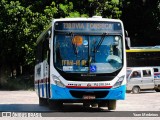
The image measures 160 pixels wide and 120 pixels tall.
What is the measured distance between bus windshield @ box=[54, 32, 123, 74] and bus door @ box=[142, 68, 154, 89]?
19232mm

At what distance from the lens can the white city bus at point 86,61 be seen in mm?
16719

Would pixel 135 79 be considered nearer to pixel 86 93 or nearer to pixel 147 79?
pixel 147 79

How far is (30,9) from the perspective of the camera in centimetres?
4319

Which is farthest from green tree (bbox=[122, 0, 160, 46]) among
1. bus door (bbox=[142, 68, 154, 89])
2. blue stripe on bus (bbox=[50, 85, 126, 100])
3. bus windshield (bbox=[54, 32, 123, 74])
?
blue stripe on bus (bbox=[50, 85, 126, 100])

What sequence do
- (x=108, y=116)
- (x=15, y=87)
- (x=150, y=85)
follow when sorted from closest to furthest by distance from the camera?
1. (x=108, y=116)
2. (x=150, y=85)
3. (x=15, y=87)

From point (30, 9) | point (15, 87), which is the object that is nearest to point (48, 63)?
point (30, 9)

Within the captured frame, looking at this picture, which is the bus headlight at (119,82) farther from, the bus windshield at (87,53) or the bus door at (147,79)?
the bus door at (147,79)

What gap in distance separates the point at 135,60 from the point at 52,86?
2371cm

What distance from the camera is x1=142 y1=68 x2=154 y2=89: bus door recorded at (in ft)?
119

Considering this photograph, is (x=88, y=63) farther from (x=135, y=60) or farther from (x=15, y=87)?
(x=15, y=87)

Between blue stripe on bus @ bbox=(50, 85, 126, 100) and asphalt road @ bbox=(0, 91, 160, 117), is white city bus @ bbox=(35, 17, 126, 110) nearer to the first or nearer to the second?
blue stripe on bus @ bbox=(50, 85, 126, 100)

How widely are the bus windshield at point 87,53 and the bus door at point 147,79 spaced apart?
1923 cm

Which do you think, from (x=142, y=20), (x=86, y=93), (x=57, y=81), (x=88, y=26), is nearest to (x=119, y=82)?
(x=86, y=93)

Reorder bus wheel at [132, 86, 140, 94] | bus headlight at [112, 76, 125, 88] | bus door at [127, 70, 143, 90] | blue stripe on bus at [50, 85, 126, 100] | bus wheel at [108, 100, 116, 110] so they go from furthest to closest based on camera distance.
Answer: bus wheel at [132, 86, 140, 94], bus door at [127, 70, 143, 90], bus wheel at [108, 100, 116, 110], bus headlight at [112, 76, 125, 88], blue stripe on bus at [50, 85, 126, 100]
